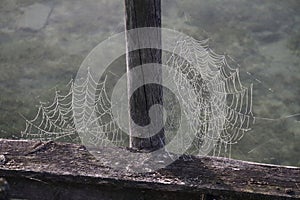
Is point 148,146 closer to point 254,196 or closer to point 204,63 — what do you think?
point 254,196

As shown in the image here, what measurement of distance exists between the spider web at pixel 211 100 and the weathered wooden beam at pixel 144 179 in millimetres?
1260

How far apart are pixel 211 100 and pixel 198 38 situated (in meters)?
1.26

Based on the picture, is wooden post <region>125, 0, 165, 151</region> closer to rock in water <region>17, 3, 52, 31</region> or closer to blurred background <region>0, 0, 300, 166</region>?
blurred background <region>0, 0, 300, 166</region>

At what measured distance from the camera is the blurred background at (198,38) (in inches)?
141

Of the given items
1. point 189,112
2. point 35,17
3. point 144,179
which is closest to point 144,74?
point 144,179

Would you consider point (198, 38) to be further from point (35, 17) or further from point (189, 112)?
point (35, 17)

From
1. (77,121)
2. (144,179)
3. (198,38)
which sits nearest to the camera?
(144,179)

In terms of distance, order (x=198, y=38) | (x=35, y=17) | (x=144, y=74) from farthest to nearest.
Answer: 1. (x=35, y=17)
2. (x=198, y=38)
3. (x=144, y=74)

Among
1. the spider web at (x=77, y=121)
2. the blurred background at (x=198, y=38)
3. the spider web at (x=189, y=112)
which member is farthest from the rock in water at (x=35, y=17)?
the spider web at (x=77, y=121)

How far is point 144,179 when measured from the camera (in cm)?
159

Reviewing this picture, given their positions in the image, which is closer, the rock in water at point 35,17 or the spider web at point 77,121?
the spider web at point 77,121

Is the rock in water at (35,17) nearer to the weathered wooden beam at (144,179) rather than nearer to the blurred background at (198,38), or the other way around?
the blurred background at (198,38)

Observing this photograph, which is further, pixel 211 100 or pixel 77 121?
pixel 77 121

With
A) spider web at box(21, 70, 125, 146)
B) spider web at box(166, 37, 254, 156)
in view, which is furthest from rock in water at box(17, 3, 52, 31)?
spider web at box(166, 37, 254, 156)
